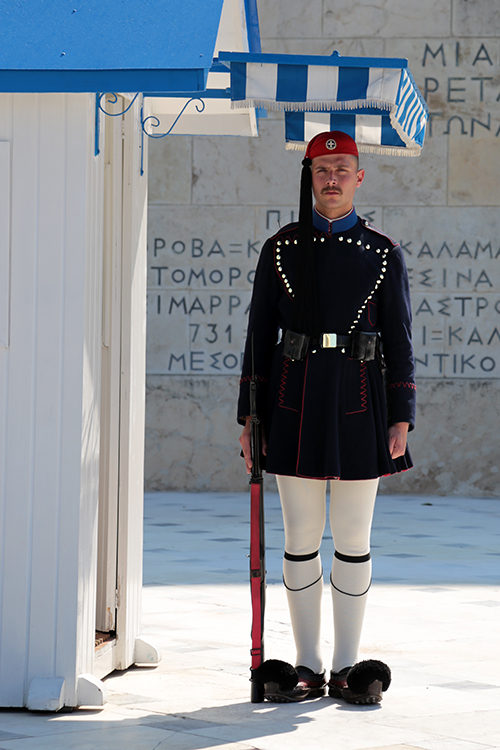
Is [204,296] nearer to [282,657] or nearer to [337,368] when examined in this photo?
[282,657]

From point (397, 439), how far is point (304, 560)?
1.72 feet

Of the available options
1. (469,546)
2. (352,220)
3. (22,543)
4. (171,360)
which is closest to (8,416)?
(22,543)

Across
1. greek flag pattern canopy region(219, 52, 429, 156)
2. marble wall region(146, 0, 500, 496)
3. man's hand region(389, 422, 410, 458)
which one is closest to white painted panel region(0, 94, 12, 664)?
greek flag pattern canopy region(219, 52, 429, 156)

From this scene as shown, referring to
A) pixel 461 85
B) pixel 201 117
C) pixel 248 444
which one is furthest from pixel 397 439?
pixel 461 85

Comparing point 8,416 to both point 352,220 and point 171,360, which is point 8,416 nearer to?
point 352,220

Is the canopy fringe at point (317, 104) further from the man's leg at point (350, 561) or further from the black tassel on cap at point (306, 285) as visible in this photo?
the man's leg at point (350, 561)

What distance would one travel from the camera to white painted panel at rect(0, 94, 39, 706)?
358 cm

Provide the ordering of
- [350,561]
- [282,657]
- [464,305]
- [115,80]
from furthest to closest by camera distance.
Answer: [464,305]
[282,657]
[350,561]
[115,80]

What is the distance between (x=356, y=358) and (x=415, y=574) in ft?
10.6

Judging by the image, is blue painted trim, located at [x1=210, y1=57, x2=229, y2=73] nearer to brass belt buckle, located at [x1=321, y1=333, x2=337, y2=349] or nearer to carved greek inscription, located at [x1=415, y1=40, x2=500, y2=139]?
brass belt buckle, located at [x1=321, y1=333, x2=337, y2=349]

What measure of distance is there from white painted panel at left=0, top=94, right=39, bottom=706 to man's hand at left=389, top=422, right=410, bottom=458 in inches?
48.0

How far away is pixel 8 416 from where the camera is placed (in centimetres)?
359

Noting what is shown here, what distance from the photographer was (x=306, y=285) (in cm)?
369

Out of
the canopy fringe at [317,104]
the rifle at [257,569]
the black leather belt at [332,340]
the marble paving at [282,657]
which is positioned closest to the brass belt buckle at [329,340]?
the black leather belt at [332,340]
